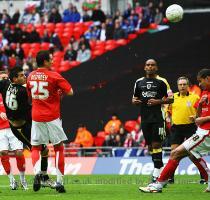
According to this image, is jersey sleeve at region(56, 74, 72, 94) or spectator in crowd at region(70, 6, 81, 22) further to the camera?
spectator in crowd at region(70, 6, 81, 22)

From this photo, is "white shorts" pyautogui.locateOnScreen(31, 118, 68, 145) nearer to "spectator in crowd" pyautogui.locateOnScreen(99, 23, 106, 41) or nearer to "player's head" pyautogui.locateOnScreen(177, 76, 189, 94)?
"player's head" pyautogui.locateOnScreen(177, 76, 189, 94)

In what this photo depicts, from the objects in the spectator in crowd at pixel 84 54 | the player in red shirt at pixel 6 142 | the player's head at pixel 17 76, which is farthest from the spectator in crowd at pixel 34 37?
the player's head at pixel 17 76

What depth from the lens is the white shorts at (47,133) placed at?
515 inches

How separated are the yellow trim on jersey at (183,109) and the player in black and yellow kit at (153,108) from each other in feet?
4.73

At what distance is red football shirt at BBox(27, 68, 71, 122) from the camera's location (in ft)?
42.7

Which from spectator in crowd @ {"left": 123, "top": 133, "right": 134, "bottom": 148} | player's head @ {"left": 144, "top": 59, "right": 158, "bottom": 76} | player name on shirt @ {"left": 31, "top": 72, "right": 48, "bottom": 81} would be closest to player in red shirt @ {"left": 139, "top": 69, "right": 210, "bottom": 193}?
player name on shirt @ {"left": 31, "top": 72, "right": 48, "bottom": 81}

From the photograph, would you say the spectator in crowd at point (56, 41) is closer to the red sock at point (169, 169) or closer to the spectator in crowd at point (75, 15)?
the spectator in crowd at point (75, 15)

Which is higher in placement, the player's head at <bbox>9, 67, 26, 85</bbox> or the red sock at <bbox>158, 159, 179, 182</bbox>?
the player's head at <bbox>9, 67, 26, 85</bbox>

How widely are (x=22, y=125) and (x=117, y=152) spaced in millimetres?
8629

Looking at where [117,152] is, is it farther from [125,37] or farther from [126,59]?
[125,37]

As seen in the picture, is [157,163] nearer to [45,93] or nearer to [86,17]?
[45,93]

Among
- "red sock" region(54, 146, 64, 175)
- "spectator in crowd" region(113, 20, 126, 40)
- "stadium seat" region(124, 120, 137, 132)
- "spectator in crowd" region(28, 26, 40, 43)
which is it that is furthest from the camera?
"spectator in crowd" region(28, 26, 40, 43)

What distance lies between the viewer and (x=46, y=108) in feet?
42.9

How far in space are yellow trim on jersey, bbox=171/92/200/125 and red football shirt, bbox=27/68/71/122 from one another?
428cm
